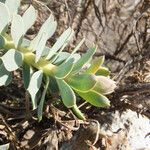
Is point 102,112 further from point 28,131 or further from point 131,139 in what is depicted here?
point 28,131

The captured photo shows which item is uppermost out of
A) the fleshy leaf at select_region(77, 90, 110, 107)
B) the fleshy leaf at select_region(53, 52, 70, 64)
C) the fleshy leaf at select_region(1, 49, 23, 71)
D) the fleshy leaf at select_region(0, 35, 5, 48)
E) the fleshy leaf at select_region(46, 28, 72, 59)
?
the fleshy leaf at select_region(0, 35, 5, 48)

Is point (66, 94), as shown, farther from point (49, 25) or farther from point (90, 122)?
point (90, 122)

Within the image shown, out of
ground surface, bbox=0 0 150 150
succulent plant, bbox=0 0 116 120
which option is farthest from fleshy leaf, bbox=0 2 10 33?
ground surface, bbox=0 0 150 150

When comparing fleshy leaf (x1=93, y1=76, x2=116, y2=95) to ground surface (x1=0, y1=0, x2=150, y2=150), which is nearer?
fleshy leaf (x1=93, y1=76, x2=116, y2=95)

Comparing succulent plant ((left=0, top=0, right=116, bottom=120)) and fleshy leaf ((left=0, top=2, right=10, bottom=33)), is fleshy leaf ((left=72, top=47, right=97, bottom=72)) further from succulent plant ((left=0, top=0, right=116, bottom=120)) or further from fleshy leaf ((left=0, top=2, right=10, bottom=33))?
fleshy leaf ((left=0, top=2, right=10, bottom=33))

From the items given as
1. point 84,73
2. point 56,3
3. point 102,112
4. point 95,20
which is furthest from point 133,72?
point 95,20

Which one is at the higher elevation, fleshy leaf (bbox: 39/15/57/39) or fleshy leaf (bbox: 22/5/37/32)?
fleshy leaf (bbox: 22/5/37/32)

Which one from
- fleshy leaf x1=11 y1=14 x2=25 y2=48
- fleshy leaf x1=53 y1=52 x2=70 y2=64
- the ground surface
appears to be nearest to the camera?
fleshy leaf x1=11 y1=14 x2=25 y2=48
